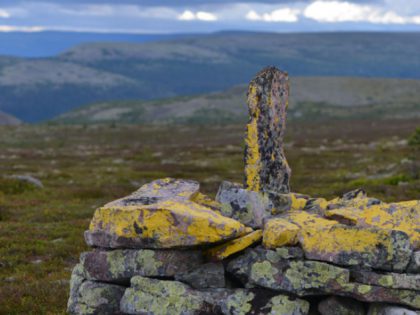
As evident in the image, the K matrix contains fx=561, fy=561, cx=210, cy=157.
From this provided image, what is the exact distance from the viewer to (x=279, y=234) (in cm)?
1001

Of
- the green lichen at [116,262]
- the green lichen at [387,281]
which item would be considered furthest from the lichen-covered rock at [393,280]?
the green lichen at [116,262]

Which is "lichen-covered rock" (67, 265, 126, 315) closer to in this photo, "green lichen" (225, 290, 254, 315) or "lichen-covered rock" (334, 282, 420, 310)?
"green lichen" (225, 290, 254, 315)

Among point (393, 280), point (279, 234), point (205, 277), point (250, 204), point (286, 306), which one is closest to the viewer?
point (393, 280)

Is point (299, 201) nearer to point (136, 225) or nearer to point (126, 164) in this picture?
point (136, 225)

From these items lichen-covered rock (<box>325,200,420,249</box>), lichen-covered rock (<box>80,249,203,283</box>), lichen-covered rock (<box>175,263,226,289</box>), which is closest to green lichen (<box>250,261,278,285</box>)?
lichen-covered rock (<box>175,263,226,289</box>)

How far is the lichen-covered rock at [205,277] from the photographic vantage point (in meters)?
10.1

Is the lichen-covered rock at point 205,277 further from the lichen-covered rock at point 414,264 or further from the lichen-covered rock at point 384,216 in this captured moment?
the lichen-covered rock at point 414,264

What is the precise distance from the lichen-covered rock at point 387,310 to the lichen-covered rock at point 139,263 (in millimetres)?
3122

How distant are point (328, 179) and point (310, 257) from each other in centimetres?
3389

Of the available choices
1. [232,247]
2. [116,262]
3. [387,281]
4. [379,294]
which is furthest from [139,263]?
[387,281]

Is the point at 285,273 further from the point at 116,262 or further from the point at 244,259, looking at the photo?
the point at 116,262

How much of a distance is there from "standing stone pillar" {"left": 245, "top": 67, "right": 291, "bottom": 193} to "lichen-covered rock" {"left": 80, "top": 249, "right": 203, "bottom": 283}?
2679mm

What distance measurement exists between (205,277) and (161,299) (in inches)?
34.5

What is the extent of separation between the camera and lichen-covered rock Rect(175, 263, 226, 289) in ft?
33.2
